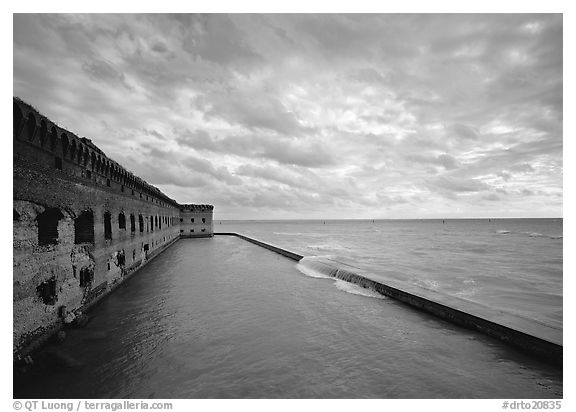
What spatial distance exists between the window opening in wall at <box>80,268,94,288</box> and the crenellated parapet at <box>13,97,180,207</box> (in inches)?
122

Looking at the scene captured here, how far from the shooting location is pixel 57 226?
7.63m

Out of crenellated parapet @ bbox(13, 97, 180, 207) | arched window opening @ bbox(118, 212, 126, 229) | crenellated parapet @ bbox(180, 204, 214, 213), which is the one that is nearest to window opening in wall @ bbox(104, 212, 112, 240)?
crenellated parapet @ bbox(13, 97, 180, 207)

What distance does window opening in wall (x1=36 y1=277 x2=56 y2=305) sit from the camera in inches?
264

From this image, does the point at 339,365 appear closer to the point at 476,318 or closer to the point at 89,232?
the point at 476,318

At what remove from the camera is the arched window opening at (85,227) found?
382 inches

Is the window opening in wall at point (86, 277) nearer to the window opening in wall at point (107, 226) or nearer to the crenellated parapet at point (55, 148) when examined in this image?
the window opening in wall at point (107, 226)

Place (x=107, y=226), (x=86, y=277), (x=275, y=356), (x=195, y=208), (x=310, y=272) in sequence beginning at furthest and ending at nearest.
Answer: (x=195, y=208) → (x=310, y=272) → (x=107, y=226) → (x=86, y=277) → (x=275, y=356)

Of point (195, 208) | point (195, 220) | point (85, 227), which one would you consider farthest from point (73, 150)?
point (195, 220)

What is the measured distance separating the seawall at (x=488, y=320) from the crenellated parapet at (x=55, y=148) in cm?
1217

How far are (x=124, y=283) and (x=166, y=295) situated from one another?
11.4 ft

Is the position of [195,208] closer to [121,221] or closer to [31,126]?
[121,221]

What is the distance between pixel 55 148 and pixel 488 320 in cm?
1264

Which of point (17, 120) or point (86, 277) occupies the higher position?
point (17, 120)

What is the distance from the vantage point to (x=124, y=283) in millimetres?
13961
